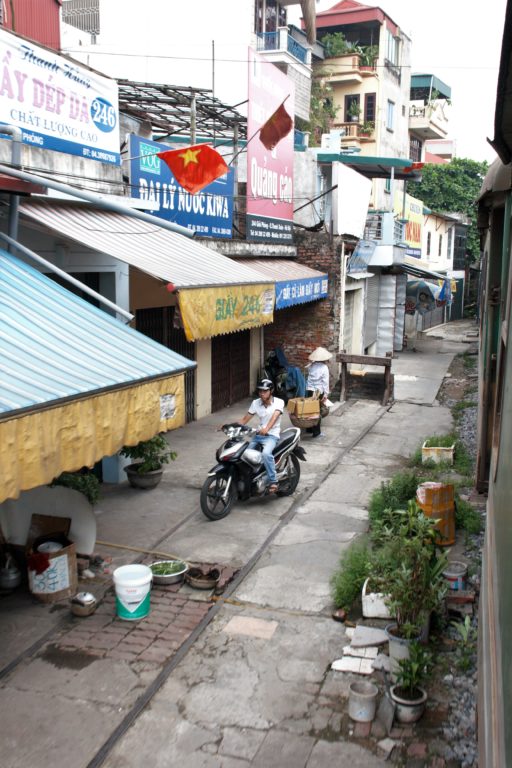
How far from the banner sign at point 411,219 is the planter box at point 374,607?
80.3ft

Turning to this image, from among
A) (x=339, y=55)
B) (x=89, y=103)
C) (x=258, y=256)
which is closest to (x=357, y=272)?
(x=258, y=256)

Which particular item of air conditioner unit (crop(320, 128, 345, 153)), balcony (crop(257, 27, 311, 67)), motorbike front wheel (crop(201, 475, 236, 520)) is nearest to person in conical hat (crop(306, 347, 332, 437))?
motorbike front wheel (crop(201, 475, 236, 520))

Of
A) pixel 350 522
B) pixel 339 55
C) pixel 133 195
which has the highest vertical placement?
pixel 339 55

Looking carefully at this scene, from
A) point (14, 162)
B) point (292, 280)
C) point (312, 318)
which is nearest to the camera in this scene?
point (14, 162)

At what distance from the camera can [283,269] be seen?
51.0ft

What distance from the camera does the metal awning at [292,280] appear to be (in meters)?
13.7

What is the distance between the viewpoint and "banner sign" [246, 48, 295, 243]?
14156 millimetres

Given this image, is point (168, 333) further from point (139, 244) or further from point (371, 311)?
point (371, 311)

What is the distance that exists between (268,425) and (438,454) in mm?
3391

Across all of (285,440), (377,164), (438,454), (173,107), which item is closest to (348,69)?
(377,164)

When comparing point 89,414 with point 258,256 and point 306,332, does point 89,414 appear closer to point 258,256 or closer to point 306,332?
point 258,256

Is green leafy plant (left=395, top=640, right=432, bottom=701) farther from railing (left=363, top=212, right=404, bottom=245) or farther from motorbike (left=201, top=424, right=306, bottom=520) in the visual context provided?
railing (left=363, top=212, right=404, bottom=245)

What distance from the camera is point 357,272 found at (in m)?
19.5

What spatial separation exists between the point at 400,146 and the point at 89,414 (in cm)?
3794
